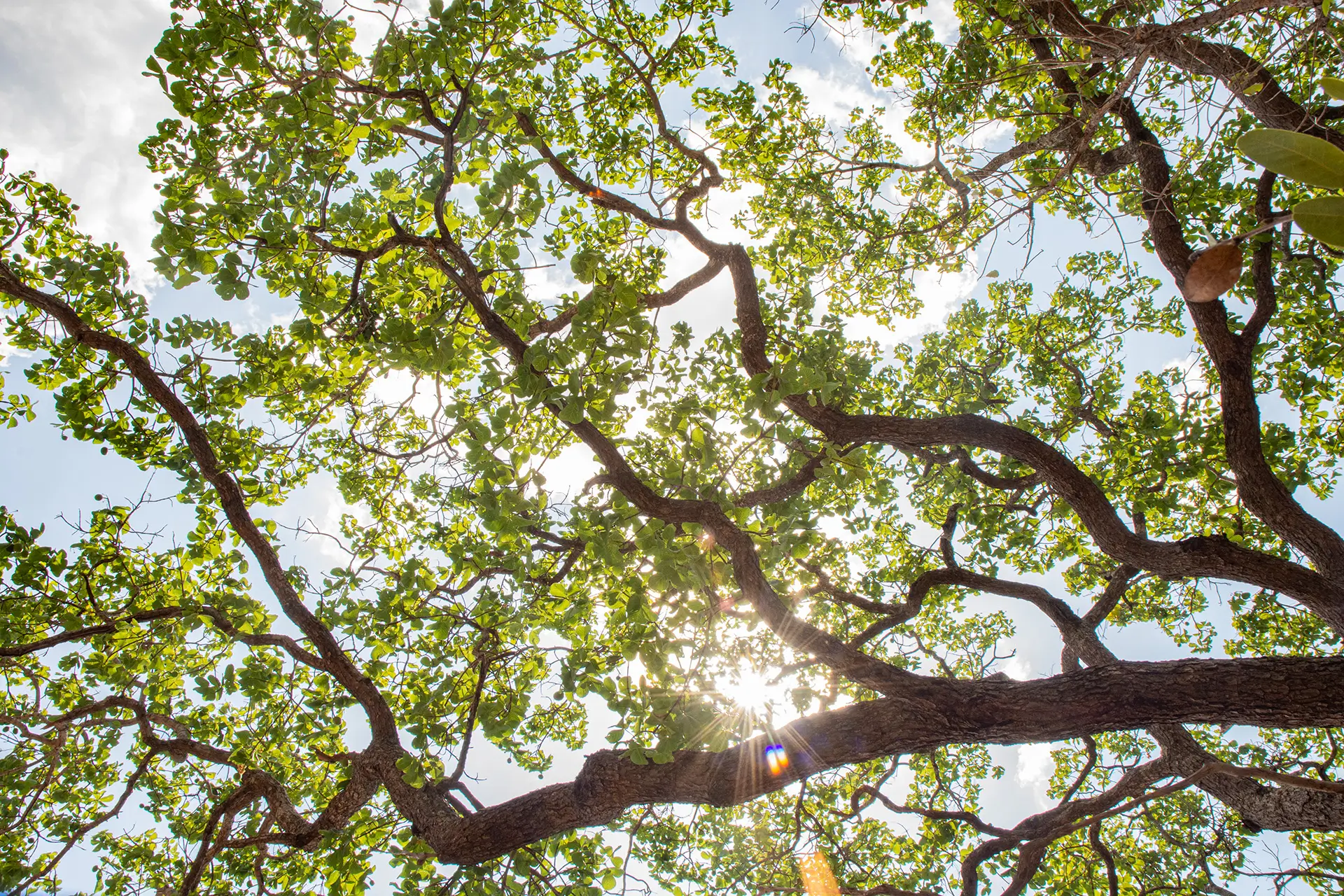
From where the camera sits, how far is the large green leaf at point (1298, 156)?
906 millimetres

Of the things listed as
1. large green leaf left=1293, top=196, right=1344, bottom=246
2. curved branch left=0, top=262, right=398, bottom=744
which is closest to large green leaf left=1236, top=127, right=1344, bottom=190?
large green leaf left=1293, top=196, right=1344, bottom=246

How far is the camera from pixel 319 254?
447 cm

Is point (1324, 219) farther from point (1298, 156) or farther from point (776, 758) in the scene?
point (776, 758)

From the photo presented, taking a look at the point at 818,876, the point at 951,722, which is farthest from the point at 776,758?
the point at 818,876

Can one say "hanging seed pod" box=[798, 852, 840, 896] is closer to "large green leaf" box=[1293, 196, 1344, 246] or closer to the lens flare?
the lens flare

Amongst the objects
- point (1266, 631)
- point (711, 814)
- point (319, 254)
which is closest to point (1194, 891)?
point (1266, 631)

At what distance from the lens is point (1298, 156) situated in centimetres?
95

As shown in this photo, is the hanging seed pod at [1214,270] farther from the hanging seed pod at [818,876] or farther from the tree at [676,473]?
the hanging seed pod at [818,876]

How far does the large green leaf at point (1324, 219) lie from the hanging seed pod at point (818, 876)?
693 cm

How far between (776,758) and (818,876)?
3395 millimetres

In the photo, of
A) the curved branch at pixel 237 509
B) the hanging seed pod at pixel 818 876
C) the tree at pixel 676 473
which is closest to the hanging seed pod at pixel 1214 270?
the tree at pixel 676 473

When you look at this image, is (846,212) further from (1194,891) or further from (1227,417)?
(1194,891)

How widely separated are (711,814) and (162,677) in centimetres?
551

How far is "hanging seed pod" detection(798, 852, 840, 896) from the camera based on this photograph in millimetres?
6145
